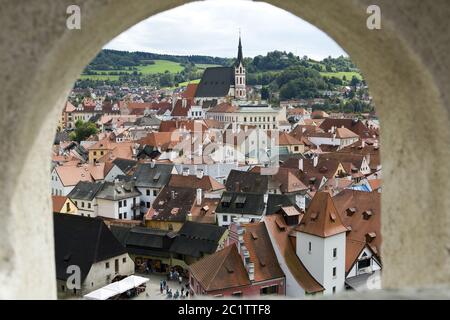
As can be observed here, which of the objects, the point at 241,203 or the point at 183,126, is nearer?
the point at 241,203

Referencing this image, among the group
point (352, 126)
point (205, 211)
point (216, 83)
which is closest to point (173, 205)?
point (205, 211)

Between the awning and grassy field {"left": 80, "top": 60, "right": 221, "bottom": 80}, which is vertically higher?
grassy field {"left": 80, "top": 60, "right": 221, "bottom": 80}

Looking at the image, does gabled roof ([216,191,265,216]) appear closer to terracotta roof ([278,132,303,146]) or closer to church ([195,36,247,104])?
terracotta roof ([278,132,303,146])

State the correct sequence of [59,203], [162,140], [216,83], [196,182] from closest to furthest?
1. [59,203]
2. [196,182]
3. [162,140]
4. [216,83]

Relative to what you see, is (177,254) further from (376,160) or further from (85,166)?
(376,160)

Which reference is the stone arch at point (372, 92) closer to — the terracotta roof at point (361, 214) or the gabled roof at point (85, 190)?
the terracotta roof at point (361, 214)

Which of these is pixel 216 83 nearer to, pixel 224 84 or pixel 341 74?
pixel 224 84

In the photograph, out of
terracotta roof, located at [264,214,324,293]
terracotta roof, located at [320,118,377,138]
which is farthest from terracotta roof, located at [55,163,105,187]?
terracotta roof, located at [320,118,377,138]
